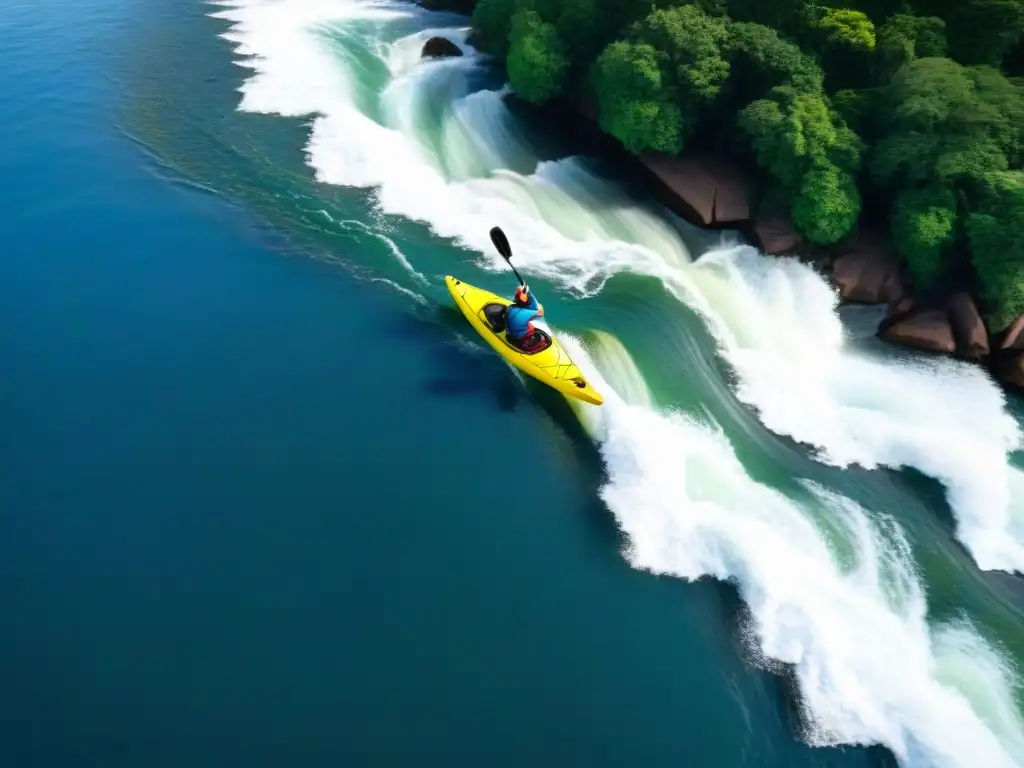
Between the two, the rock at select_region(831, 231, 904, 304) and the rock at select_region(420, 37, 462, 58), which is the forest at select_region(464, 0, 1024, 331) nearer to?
the rock at select_region(831, 231, 904, 304)

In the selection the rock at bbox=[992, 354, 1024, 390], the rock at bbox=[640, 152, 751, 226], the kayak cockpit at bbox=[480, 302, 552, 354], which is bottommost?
the kayak cockpit at bbox=[480, 302, 552, 354]

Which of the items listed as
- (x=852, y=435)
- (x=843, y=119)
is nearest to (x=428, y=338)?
(x=852, y=435)

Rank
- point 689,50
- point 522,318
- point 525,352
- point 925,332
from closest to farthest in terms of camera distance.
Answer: point 522,318
point 525,352
point 925,332
point 689,50

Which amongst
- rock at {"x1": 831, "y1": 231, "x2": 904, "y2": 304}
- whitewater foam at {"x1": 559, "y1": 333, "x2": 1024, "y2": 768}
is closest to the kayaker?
whitewater foam at {"x1": 559, "y1": 333, "x2": 1024, "y2": 768}

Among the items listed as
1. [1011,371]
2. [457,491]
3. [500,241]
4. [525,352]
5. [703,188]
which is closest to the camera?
[457,491]

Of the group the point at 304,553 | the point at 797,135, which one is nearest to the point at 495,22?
the point at 797,135

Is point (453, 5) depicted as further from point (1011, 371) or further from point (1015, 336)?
point (1011, 371)

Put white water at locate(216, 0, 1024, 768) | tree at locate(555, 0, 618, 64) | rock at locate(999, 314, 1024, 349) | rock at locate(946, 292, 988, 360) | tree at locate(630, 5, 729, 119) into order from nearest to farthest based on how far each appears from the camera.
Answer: white water at locate(216, 0, 1024, 768), rock at locate(999, 314, 1024, 349), rock at locate(946, 292, 988, 360), tree at locate(630, 5, 729, 119), tree at locate(555, 0, 618, 64)
